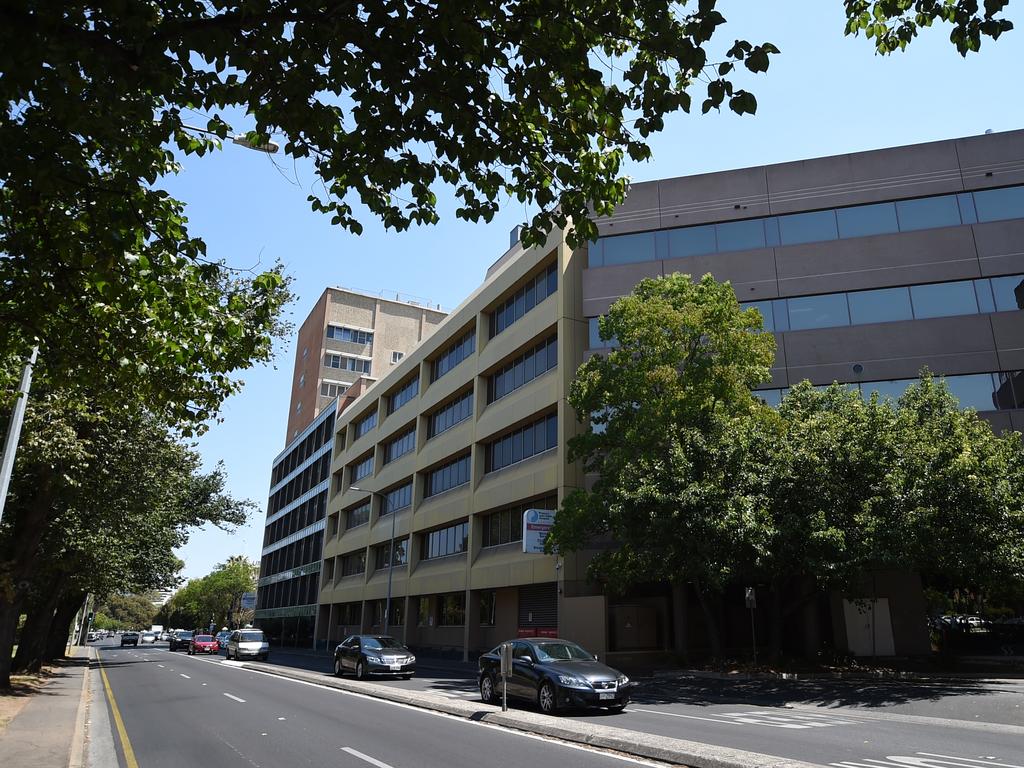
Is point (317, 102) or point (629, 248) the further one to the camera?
point (629, 248)

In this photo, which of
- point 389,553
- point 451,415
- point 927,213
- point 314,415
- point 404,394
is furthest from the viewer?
point 314,415

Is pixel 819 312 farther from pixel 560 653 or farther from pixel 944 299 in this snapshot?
pixel 560 653

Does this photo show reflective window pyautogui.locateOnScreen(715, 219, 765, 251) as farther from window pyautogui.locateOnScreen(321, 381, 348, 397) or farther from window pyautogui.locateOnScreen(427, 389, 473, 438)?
window pyautogui.locateOnScreen(321, 381, 348, 397)

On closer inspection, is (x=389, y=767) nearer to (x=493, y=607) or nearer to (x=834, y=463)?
(x=834, y=463)

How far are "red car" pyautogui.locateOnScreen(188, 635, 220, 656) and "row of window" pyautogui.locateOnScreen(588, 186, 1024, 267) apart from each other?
4155cm

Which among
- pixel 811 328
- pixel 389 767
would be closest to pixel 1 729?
pixel 389 767

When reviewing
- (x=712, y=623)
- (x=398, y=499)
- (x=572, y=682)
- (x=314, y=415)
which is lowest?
(x=572, y=682)

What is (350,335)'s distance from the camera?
73.9 metres

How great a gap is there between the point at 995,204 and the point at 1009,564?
1612 cm

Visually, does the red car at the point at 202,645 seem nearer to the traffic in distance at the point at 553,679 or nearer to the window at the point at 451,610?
the window at the point at 451,610

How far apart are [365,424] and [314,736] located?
4655cm

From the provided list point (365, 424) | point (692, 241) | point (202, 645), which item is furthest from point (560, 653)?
point (202, 645)

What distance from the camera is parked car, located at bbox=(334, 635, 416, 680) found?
24016 mm

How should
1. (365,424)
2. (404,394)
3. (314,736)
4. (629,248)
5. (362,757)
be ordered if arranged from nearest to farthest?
(362,757)
(314,736)
(629,248)
(404,394)
(365,424)
